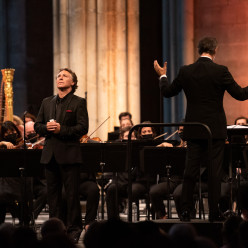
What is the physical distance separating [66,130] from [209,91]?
1568 mm

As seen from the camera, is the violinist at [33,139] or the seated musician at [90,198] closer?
the seated musician at [90,198]

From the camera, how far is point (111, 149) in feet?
27.1

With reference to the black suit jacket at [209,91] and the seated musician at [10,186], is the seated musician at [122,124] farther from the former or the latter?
the black suit jacket at [209,91]

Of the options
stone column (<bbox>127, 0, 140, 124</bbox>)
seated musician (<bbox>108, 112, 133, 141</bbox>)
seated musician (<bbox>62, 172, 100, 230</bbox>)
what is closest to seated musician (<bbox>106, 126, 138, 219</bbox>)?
seated musician (<bbox>108, 112, 133, 141</bbox>)

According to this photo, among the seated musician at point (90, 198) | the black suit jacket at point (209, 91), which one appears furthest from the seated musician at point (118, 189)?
the black suit jacket at point (209, 91)

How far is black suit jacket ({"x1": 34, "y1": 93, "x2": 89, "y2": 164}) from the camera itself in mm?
7203

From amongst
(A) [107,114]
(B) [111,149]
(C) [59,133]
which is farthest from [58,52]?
(C) [59,133]

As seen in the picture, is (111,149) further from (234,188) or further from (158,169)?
(234,188)

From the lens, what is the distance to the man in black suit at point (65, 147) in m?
7.20

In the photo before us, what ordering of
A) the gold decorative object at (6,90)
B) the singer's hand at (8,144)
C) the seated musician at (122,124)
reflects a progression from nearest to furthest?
the singer's hand at (8,144) → the gold decorative object at (6,90) → the seated musician at (122,124)

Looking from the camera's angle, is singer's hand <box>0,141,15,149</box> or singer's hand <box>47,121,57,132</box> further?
singer's hand <box>0,141,15,149</box>

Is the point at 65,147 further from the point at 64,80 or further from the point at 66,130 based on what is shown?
the point at 64,80

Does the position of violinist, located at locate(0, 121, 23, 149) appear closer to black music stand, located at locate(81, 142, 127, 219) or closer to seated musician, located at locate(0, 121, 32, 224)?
seated musician, located at locate(0, 121, 32, 224)

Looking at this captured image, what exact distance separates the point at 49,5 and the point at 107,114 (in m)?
2.95
